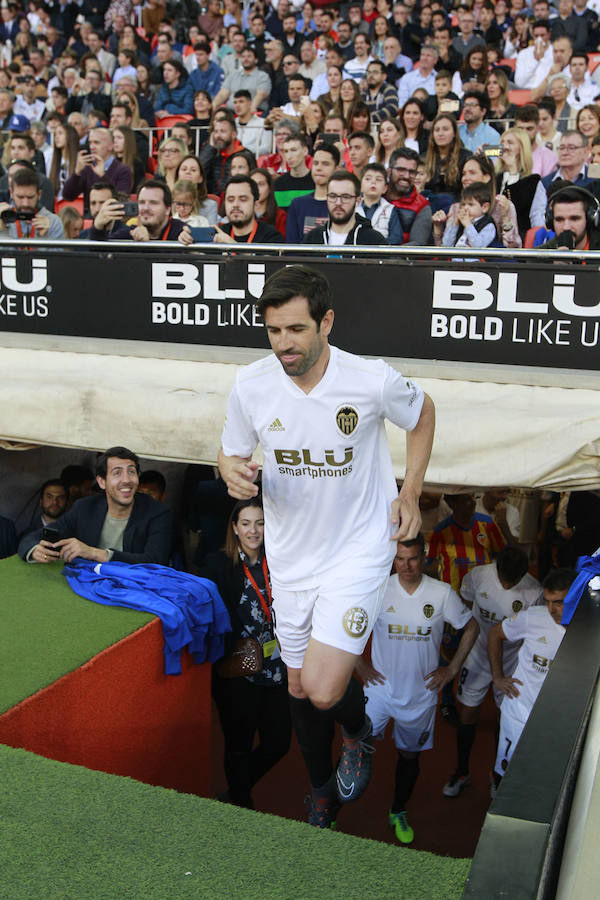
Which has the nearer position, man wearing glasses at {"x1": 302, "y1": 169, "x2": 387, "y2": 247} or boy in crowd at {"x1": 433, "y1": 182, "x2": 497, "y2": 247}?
man wearing glasses at {"x1": 302, "y1": 169, "x2": 387, "y2": 247}

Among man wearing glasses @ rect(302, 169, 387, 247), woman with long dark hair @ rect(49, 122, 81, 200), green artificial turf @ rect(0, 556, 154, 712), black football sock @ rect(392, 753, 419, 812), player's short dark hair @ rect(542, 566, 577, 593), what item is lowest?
black football sock @ rect(392, 753, 419, 812)

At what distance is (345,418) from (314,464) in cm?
22

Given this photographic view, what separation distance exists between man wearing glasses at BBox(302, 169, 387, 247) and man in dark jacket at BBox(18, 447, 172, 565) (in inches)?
85.9


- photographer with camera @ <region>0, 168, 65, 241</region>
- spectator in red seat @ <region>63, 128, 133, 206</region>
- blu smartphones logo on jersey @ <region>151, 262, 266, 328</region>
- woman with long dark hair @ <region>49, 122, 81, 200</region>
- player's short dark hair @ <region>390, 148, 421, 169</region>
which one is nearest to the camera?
blu smartphones logo on jersey @ <region>151, 262, 266, 328</region>

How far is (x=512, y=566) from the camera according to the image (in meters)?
6.06

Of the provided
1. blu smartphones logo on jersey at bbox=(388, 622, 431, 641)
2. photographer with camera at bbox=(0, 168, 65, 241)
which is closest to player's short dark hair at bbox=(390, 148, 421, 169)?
photographer with camera at bbox=(0, 168, 65, 241)

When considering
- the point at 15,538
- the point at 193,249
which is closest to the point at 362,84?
the point at 193,249

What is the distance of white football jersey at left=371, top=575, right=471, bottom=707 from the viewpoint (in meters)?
5.57

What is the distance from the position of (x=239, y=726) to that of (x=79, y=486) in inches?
120

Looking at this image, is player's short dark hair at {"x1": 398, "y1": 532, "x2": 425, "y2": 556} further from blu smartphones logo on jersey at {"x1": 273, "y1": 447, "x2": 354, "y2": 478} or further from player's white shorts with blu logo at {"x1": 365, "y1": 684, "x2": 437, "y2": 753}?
blu smartphones logo on jersey at {"x1": 273, "y1": 447, "x2": 354, "y2": 478}

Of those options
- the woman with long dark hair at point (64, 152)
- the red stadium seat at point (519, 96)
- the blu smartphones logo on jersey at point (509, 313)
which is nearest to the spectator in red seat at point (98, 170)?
the woman with long dark hair at point (64, 152)

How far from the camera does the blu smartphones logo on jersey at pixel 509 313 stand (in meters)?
5.59

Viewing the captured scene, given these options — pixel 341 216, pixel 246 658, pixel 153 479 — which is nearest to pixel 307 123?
pixel 341 216

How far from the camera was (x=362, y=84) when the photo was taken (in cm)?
1222
